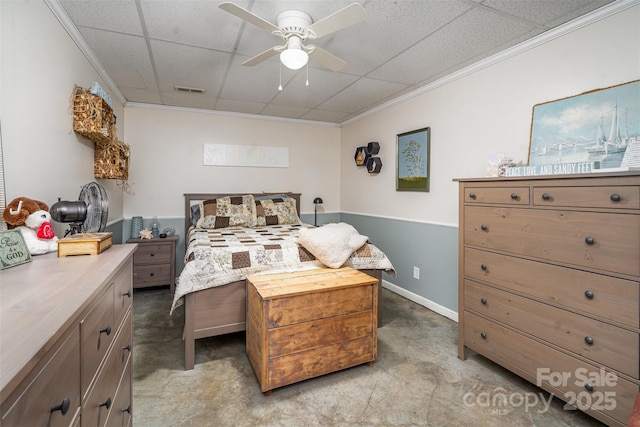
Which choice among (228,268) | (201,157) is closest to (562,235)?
(228,268)

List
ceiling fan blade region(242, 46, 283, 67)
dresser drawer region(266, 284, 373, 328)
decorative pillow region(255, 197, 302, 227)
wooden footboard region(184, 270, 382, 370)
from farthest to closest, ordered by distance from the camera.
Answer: decorative pillow region(255, 197, 302, 227), wooden footboard region(184, 270, 382, 370), ceiling fan blade region(242, 46, 283, 67), dresser drawer region(266, 284, 373, 328)

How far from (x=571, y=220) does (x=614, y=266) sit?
28 centimetres

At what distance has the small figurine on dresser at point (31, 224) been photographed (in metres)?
1.18

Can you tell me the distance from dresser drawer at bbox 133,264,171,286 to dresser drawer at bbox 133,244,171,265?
0.06 m

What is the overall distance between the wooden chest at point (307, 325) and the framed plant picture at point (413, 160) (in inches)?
65.4

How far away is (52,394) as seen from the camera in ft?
2.01

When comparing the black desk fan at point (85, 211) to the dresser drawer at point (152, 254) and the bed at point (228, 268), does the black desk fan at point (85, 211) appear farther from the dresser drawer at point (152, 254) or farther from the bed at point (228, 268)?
the dresser drawer at point (152, 254)

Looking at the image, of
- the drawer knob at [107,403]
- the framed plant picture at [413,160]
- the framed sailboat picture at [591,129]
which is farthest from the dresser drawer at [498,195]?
the drawer knob at [107,403]

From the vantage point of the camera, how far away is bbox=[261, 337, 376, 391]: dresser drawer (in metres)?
1.83

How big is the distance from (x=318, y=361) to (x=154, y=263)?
8.57 ft

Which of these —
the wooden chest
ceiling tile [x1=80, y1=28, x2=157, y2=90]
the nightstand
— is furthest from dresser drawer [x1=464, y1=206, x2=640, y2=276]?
the nightstand

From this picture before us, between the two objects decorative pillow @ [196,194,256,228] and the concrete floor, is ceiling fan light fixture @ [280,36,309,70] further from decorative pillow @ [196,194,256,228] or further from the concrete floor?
decorative pillow @ [196,194,256,228]

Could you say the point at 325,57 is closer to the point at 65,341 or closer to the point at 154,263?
the point at 65,341

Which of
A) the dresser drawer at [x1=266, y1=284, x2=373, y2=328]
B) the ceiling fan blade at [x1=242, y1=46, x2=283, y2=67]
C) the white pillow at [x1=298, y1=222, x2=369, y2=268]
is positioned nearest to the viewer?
the dresser drawer at [x1=266, y1=284, x2=373, y2=328]
